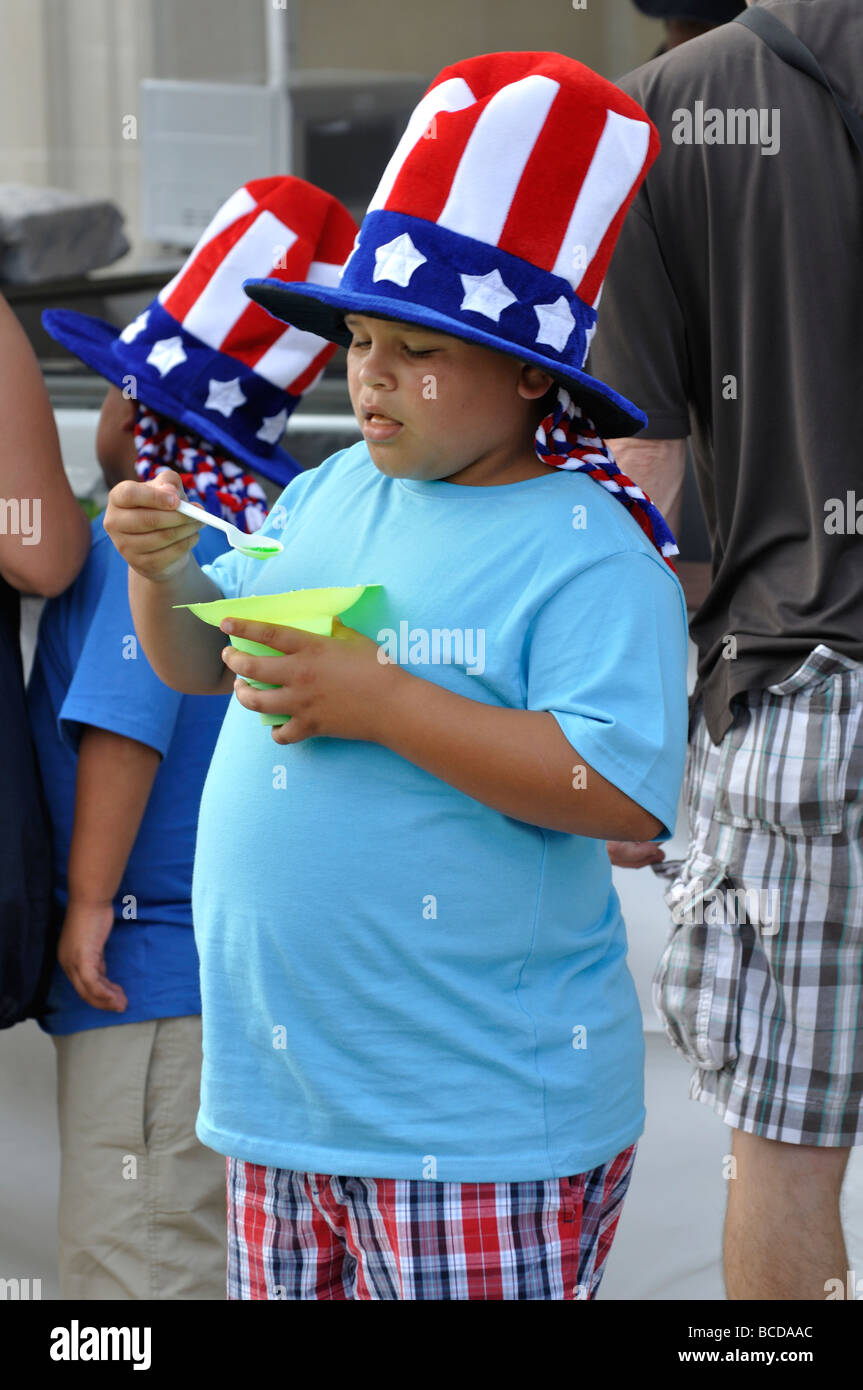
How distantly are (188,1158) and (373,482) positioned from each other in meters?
0.76

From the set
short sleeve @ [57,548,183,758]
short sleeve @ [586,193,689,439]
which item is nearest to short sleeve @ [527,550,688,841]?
short sleeve @ [586,193,689,439]

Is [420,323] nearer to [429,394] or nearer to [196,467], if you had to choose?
[429,394]

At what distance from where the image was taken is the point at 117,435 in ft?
5.20

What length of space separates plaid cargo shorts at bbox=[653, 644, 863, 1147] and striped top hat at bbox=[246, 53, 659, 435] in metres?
0.38

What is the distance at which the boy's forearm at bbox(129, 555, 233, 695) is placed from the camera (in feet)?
3.63

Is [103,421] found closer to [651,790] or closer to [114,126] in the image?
[651,790]

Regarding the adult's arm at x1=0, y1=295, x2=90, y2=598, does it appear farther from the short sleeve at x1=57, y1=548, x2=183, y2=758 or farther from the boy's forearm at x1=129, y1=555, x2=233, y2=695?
the boy's forearm at x1=129, y1=555, x2=233, y2=695

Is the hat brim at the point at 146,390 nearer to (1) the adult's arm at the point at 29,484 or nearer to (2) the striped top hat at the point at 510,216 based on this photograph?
(1) the adult's arm at the point at 29,484

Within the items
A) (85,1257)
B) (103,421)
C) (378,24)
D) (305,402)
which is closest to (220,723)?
(103,421)

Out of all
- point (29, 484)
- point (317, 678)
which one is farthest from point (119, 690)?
point (317, 678)

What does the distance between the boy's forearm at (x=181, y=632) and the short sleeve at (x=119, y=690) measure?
0.75 ft

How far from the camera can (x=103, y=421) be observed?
161 cm

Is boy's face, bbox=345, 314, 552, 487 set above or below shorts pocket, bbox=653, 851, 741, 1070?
above

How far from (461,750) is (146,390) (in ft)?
2.25
